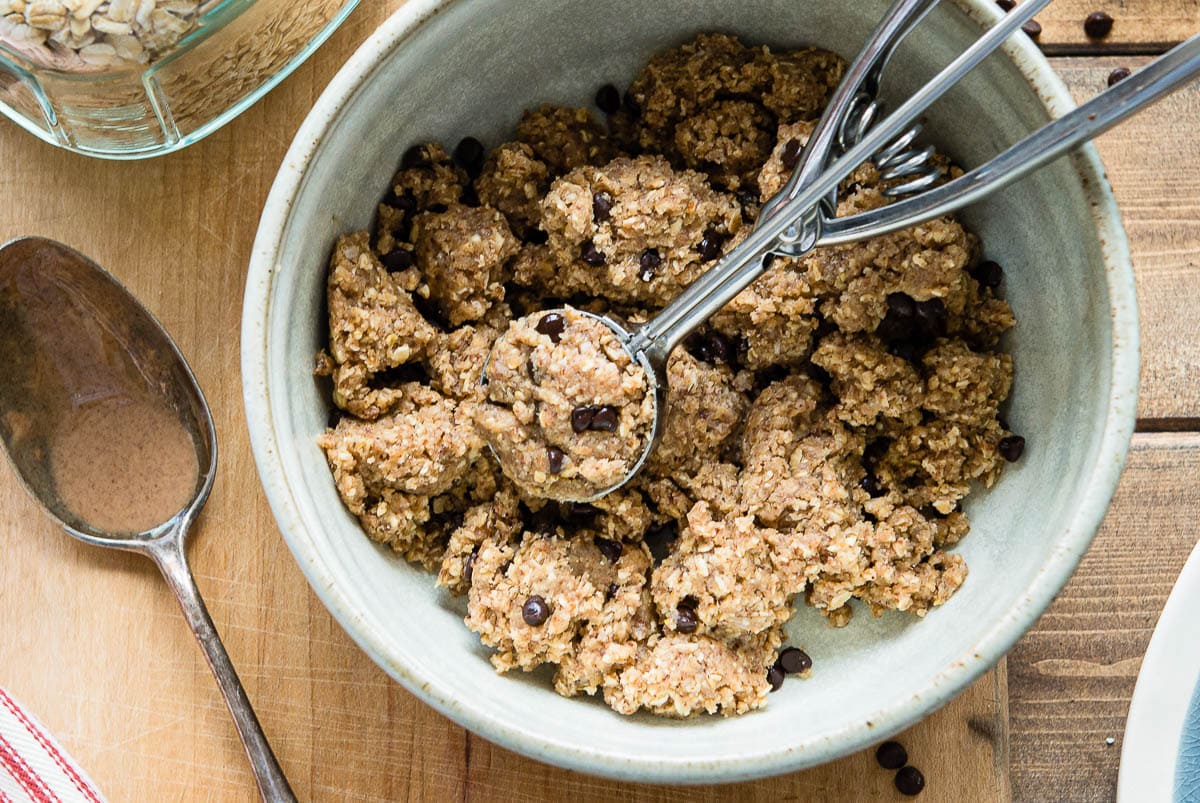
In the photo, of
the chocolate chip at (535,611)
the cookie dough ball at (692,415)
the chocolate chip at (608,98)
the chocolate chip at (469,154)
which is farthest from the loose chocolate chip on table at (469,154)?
the chocolate chip at (535,611)

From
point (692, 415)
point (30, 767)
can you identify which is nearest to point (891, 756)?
point (692, 415)

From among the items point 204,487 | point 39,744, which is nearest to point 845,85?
point 204,487

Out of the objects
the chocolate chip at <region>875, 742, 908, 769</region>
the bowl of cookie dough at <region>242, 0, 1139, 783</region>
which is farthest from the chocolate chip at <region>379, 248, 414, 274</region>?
the chocolate chip at <region>875, 742, 908, 769</region>

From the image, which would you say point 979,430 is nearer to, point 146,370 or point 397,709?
point 397,709

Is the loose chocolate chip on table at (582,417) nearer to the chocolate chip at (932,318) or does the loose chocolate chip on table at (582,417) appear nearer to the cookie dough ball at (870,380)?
the cookie dough ball at (870,380)

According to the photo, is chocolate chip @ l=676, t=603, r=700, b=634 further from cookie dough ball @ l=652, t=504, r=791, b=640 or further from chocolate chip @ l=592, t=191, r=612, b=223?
chocolate chip @ l=592, t=191, r=612, b=223
